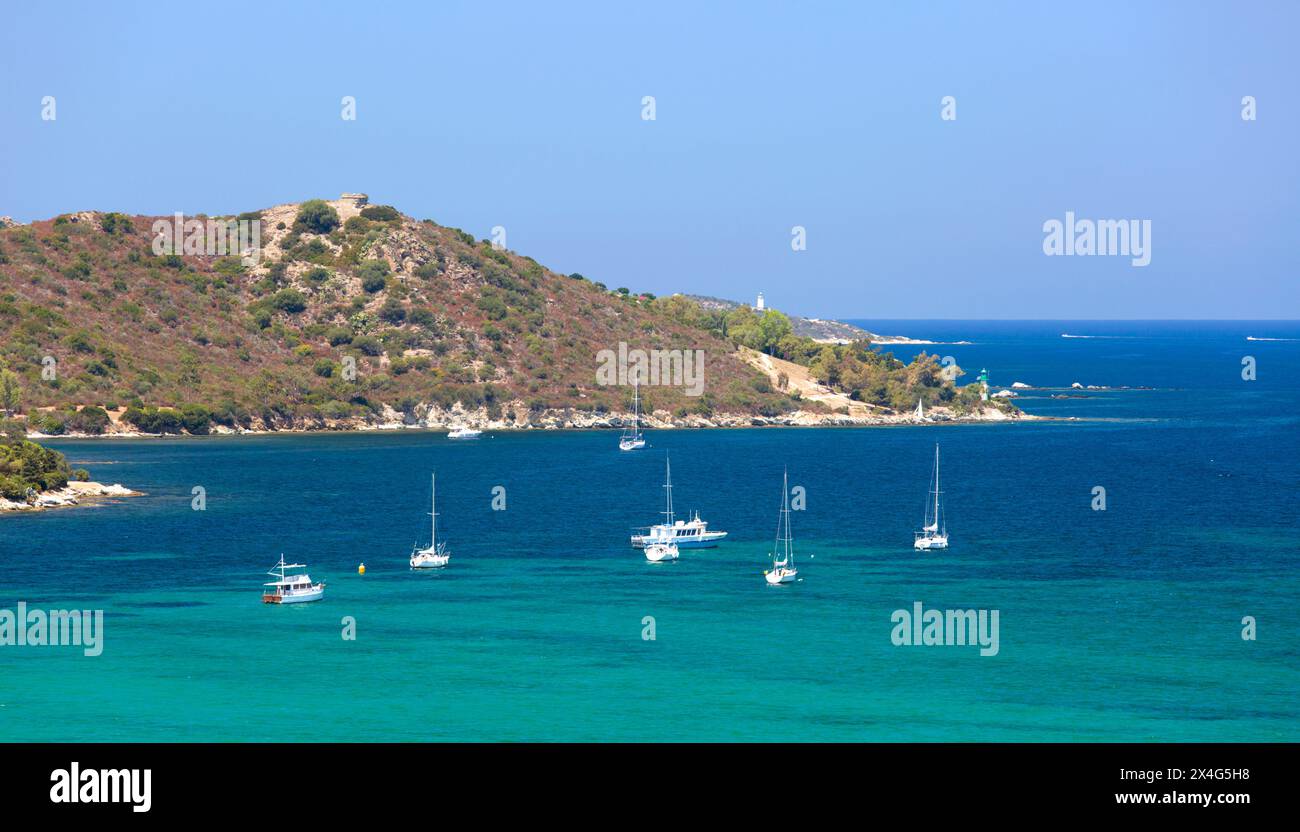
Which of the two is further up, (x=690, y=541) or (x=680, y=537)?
(x=680, y=537)

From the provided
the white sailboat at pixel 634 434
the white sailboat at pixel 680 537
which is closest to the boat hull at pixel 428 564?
the white sailboat at pixel 680 537

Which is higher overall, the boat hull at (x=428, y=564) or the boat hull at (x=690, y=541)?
the boat hull at (x=690, y=541)

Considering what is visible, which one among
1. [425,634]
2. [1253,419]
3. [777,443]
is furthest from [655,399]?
[425,634]

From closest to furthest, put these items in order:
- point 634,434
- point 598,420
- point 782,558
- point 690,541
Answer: point 782,558
point 690,541
point 634,434
point 598,420

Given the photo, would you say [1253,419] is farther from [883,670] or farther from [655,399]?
[883,670]

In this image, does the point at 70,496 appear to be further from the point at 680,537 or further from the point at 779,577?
the point at 779,577

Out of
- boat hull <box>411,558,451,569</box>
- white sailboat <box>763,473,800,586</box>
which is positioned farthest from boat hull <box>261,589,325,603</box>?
white sailboat <box>763,473,800,586</box>

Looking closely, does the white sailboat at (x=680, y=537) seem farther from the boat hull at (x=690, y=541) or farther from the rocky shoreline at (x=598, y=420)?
the rocky shoreline at (x=598, y=420)

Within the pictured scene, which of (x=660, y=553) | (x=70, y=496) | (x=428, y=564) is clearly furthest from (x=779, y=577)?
(x=70, y=496)
